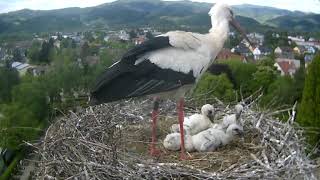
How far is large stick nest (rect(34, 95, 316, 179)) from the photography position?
3.36 m

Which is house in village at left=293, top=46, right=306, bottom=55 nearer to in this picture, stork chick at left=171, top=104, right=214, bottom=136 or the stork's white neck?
stork chick at left=171, top=104, right=214, bottom=136

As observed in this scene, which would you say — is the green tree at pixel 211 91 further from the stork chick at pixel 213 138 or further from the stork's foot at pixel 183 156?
the stork's foot at pixel 183 156

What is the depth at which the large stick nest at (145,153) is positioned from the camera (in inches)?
132

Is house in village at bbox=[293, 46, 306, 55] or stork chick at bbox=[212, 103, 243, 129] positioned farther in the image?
house in village at bbox=[293, 46, 306, 55]

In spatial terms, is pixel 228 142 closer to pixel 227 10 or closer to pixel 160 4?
pixel 227 10

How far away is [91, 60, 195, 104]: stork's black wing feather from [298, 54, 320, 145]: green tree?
220 inches

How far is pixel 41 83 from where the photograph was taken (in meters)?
23.8

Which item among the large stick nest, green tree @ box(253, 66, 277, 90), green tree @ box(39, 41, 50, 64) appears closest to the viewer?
the large stick nest

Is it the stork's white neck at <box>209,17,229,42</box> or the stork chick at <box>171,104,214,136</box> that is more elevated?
the stork's white neck at <box>209,17,229,42</box>

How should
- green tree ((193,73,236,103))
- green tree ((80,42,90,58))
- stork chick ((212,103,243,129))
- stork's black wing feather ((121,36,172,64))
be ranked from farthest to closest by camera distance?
green tree ((80,42,90,58)) < green tree ((193,73,236,103)) < stork chick ((212,103,243,129)) < stork's black wing feather ((121,36,172,64))

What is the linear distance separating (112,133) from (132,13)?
258 feet

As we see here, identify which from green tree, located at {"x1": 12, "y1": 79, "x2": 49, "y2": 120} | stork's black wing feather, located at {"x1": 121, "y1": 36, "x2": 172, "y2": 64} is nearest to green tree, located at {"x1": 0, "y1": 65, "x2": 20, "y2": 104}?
green tree, located at {"x1": 12, "y1": 79, "x2": 49, "y2": 120}

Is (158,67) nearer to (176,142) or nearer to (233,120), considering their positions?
(176,142)

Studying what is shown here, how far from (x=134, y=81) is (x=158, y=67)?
0.22 m
